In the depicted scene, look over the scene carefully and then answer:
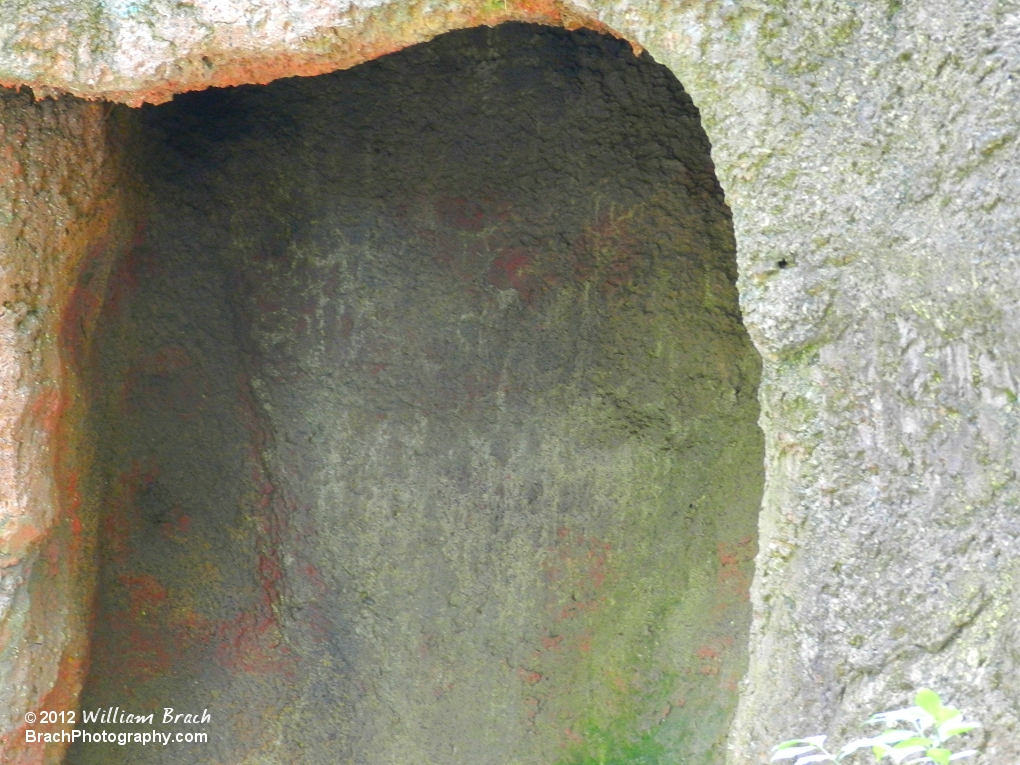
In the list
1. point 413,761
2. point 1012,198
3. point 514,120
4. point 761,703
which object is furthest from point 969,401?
point 413,761

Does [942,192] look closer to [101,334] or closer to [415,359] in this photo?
[415,359]

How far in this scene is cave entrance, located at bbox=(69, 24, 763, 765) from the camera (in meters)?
2.19

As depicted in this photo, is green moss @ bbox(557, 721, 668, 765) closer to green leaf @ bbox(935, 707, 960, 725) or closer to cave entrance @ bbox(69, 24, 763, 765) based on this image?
cave entrance @ bbox(69, 24, 763, 765)

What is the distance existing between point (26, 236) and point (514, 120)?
3.13ft

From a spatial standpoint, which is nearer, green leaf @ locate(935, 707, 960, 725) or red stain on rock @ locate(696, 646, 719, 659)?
green leaf @ locate(935, 707, 960, 725)

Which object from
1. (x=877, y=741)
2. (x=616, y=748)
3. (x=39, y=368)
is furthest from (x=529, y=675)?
(x=877, y=741)

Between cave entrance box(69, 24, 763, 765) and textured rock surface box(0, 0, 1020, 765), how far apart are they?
915 millimetres

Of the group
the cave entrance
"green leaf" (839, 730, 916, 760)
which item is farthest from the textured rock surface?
the cave entrance

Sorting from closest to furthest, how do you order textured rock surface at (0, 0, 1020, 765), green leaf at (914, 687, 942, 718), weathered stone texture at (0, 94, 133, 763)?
green leaf at (914, 687, 942, 718) < textured rock surface at (0, 0, 1020, 765) < weathered stone texture at (0, 94, 133, 763)

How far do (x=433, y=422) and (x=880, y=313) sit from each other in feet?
4.12

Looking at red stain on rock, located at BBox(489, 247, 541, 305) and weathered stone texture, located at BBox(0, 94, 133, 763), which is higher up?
red stain on rock, located at BBox(489, 247, 541, 305)

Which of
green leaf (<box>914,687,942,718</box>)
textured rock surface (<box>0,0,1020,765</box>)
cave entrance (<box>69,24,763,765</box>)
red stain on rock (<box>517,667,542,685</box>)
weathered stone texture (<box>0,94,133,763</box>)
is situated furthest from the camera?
red stain on rock (<box>517,667,542,685</box>)

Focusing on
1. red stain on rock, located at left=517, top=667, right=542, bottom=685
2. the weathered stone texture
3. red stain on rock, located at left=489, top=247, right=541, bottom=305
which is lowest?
red stain on rock, located at left=517, top=667, right=542, bottom=685

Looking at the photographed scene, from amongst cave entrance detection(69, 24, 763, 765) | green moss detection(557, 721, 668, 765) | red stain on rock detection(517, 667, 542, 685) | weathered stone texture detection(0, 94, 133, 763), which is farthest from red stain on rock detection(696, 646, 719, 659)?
weathered stone texture detection(0, 94, 133, 763)
